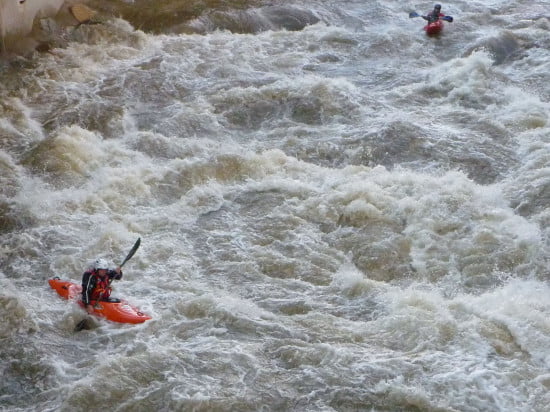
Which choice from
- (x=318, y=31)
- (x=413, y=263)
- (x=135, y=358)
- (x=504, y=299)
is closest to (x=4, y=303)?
(x=135, y=358)

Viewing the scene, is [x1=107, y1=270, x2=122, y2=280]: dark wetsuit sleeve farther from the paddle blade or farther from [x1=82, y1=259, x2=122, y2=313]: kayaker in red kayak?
the paddle blade

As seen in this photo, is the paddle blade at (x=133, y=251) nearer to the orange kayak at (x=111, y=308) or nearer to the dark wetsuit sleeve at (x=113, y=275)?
the dark wetsuit sleeve at (x=113, y=275)

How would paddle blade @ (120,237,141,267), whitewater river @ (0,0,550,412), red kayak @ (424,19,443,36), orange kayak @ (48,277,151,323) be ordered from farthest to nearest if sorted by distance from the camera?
red kayak @ (424,19,443,36) → paddle blade @ (120,237,141,267) → orange kayak @ (48,277,151,323) → whitewater river @ (0,0,550,412)

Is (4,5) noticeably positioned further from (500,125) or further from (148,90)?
(500,125)

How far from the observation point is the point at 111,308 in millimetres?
6602

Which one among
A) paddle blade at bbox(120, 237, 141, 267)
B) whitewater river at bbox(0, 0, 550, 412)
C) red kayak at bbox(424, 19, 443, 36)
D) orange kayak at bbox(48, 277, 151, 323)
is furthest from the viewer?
red kayak at bbox(424, 19, 443, 36)

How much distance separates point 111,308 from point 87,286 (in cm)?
28

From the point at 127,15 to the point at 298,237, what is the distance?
6.71 metres

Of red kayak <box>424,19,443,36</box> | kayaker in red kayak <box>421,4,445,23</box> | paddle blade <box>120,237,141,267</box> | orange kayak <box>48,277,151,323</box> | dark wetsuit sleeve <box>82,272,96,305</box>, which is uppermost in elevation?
kayaker in red kayak <box>421,4,445,23</box>

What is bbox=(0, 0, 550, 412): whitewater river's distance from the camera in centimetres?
607

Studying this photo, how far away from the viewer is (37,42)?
11.8 meters

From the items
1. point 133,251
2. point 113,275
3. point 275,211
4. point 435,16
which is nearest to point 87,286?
point 113,275

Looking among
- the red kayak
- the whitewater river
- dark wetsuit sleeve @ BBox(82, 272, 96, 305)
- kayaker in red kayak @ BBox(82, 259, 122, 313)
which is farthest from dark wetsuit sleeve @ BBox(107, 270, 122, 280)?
the red kayak

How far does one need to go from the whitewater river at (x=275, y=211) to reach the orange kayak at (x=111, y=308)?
3.7 inches
